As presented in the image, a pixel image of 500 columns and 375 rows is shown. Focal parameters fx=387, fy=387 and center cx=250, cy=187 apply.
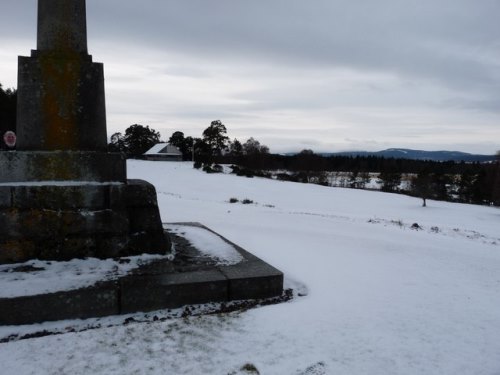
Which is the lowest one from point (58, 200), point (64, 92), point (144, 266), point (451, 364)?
point (451, 364)

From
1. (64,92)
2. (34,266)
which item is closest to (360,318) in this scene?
(34,266)

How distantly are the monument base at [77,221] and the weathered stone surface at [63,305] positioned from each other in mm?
857

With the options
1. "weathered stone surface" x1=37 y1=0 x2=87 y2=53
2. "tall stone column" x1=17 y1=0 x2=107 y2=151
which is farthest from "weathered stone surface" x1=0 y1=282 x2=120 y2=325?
"weathered stone surface" x1=37 y1=0 x2=87 y2=53

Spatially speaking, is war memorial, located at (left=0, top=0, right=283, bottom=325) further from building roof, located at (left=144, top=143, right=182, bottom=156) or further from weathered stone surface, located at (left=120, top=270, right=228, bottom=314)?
building roof, located at (left=144, top=143, right=182, bottom=156)

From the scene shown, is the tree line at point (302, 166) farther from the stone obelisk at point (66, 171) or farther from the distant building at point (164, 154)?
the stone obelisk at point (66, 171)

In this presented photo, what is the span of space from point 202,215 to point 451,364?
7684 millimetres

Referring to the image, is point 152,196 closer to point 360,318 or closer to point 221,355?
point 221,355

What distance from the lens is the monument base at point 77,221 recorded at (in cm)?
407

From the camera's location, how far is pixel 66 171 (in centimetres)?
439

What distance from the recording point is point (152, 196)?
466cm

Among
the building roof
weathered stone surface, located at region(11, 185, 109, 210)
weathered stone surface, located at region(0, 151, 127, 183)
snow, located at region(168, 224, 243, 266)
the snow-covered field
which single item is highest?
the building roof

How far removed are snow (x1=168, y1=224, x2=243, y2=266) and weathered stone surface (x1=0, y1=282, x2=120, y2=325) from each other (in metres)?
1.38

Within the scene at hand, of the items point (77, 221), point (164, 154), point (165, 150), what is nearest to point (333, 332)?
point (77, 221)

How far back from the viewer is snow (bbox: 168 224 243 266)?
4.80 meters
